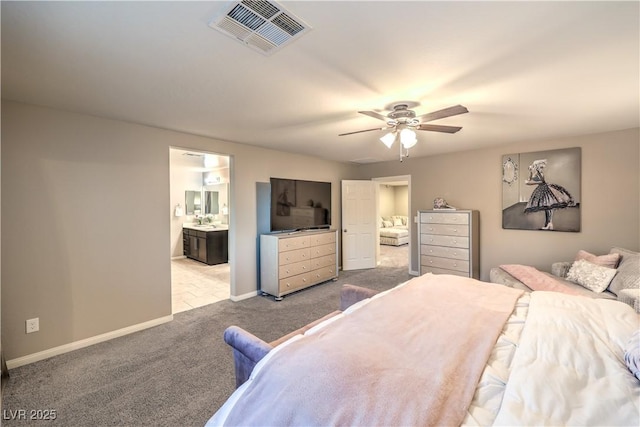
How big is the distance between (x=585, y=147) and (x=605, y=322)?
3375 mm

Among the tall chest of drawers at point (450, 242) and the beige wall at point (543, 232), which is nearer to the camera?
the beige wall at point (543, 232)

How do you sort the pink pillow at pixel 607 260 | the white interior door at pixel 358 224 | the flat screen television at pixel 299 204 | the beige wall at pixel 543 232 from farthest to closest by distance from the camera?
1. the white interior door at pixel 358 224
2. the flat screen television at pixel 299 204
3. the beige wall at pixel 543 232
4. the pink pillow at pixel 607 260

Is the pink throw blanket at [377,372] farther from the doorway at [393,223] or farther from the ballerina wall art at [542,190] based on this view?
the doorway at [393,223]

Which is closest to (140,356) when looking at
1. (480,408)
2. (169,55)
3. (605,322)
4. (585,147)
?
(169,55)

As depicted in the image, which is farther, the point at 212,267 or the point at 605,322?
the point at 212,267

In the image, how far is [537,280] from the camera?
3297 mm

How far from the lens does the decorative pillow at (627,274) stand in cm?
271

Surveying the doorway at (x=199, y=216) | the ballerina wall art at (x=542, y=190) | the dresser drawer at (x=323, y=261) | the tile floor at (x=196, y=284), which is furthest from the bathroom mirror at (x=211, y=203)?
the ballerina wall art at (x=542, y=190)

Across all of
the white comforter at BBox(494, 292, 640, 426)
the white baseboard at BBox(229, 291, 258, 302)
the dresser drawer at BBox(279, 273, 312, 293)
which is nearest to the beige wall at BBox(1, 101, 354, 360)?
the white baseboard at BBox(229, 291, 258, 302)

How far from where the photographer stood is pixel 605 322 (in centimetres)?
152

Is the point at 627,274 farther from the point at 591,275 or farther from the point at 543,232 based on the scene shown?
the point at 543,232

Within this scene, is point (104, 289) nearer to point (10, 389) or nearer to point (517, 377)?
point (10, 389)

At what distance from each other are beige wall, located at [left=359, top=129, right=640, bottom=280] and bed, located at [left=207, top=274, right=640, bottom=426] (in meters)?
2.77

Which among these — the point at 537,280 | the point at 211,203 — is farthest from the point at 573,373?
the point at 211,203
